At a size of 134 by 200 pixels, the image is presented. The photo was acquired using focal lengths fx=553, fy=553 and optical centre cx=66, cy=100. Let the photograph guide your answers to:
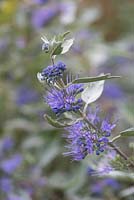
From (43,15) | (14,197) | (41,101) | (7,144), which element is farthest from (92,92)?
(43,15)

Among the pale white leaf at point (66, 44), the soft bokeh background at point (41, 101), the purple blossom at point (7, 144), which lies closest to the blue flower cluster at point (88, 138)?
the pale white leaf at point (66, 44)

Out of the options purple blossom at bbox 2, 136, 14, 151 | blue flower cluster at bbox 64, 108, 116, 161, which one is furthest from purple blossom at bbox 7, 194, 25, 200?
blue flower cluster at bbox 64, 108, 116, 161

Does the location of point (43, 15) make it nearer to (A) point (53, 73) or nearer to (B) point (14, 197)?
(B) point (14, 197)

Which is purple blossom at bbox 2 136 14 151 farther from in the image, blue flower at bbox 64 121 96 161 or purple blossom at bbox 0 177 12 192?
blue flower at bbox 64 121 96 161

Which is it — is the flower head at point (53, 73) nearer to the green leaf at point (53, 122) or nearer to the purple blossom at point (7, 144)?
the green leaf at point (53, 122)

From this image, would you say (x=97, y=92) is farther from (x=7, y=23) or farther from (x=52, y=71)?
(x=7, y=23)

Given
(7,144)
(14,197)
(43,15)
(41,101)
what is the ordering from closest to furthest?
(14,197)
(7,144)
(41,101)
(43,15)
